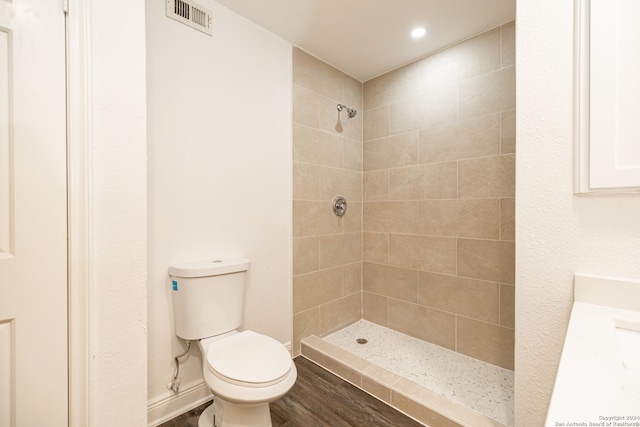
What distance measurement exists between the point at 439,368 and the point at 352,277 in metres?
0.92

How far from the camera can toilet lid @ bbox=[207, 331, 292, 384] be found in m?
1.11

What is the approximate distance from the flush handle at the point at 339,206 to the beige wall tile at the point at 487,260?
0.90m

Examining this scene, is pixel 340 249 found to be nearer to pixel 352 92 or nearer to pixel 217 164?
pixel 217 164

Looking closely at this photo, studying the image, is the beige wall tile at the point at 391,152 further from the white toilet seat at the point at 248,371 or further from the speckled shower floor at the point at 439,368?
the white toilet seat at the point at 248,371

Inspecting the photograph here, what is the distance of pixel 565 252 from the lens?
92cm

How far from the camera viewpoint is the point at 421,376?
1722mm

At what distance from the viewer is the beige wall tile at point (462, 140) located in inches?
71.6

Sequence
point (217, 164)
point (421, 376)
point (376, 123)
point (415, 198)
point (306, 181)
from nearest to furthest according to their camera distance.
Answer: point (217, 164), point (421, 376), point (306, 181), point (415, 198), point (376, 123)

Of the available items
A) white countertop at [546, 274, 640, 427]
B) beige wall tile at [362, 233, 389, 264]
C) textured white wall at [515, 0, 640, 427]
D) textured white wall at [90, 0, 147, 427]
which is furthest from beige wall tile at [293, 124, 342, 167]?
white countertop at [546, 274, 640, 427]

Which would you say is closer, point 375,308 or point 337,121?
point 337,121

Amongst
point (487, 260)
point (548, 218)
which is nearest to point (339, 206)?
point (487, 260)

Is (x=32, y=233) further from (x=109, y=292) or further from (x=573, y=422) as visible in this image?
(x=573, y=422)

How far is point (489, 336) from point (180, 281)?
1949 millimetres

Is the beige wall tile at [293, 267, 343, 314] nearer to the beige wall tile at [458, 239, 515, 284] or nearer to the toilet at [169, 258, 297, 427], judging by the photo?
the toilet at [169, 258, 297, 427]
